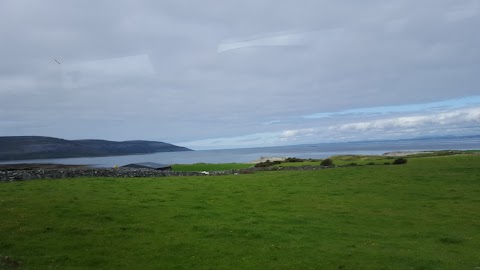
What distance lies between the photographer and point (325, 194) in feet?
81.4

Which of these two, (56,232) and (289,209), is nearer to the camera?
(56,232)

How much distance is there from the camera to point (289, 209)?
1962 centimetres

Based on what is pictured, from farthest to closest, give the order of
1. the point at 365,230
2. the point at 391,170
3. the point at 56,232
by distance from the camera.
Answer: the point at 391,170
the point at 365,230
the point at 56,232

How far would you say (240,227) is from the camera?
15391 mm

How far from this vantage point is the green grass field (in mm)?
11562

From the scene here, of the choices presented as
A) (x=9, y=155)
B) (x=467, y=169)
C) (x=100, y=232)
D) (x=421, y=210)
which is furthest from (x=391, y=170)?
(x=9, y=155)

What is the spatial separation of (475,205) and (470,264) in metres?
10.5

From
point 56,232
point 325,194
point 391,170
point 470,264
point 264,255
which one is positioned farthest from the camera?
point 391,170

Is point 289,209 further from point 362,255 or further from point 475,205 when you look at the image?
point 475,205

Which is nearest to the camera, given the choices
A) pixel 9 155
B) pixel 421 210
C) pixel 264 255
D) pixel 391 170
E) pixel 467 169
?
pixel 264 255

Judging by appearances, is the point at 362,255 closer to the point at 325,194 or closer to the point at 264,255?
the point at 264,255

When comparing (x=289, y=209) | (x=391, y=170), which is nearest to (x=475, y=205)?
(x=289, y=209)

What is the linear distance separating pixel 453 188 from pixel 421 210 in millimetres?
8129

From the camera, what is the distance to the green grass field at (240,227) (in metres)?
11.6
